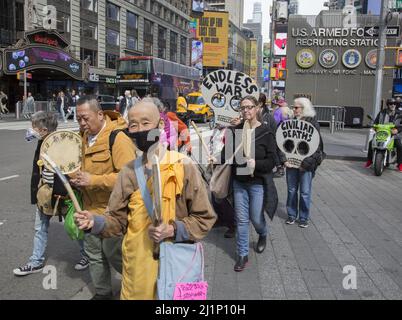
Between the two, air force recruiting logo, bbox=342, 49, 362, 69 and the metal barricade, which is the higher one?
air force recruiting logo, bbox=342, 49, 362, 69

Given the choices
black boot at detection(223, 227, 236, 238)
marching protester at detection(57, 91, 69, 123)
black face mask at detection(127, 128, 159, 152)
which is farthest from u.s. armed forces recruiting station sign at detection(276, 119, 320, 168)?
marching protester at detection(57, 91, 69, 123)

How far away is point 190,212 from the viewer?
2570 millimetres

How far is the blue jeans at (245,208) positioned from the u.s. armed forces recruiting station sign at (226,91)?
42.8 inches

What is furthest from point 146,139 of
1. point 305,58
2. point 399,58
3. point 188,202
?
point 305,58

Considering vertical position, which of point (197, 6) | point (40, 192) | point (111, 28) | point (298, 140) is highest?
point (197, 6)

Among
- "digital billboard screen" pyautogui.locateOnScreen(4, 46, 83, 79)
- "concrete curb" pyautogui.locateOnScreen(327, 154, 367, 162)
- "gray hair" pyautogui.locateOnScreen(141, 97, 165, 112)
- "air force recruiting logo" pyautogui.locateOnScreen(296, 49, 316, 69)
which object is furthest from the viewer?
"digital billboard screen" pyautogui.locateOnScreen(4, 46, 83, 79)

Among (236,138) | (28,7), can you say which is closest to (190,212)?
(236,138)

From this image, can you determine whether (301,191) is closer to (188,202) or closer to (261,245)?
(261,245)

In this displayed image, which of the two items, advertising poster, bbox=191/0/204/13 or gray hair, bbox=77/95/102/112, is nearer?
gray hair, bbox=77/95/102/112

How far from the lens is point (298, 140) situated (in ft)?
19.0

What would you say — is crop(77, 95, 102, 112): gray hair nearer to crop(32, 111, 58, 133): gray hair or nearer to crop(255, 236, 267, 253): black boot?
crop(32, 111, 58, 133): gray hair

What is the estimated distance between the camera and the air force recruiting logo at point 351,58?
23938 mm

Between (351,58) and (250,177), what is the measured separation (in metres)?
22.1

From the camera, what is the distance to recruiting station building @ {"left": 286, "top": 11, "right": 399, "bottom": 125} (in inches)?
942
